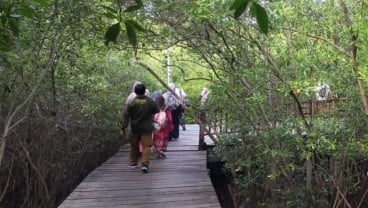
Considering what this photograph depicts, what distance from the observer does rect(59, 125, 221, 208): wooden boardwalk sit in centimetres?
592

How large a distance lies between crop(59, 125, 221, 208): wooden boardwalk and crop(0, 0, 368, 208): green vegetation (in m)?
0.57

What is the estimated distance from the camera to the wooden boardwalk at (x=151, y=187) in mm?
5918

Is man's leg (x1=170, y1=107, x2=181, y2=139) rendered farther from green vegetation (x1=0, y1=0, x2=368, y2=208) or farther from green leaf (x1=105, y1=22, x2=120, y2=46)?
green leaf (x1=105, y1=22, x2=120, y2=46)

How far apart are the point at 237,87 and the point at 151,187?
199cm

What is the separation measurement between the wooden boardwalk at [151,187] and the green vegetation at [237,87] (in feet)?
1.88

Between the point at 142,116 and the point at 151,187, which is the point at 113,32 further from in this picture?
the point at 142,116

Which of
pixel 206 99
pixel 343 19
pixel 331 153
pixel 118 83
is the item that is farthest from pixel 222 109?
pixel 118 83

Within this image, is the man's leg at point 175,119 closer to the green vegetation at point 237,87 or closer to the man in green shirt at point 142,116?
the green vegetation at point 237,87

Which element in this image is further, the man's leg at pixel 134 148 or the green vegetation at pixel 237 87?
the man's leg at pixel 134 148

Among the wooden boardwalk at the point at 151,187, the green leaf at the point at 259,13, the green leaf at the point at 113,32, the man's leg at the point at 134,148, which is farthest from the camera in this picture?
the man's leg at the point at 134,148

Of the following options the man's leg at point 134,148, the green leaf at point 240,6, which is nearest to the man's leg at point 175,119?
the man's leg at point 134,148

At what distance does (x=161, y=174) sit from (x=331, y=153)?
307 cm

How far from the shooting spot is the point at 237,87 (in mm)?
5629

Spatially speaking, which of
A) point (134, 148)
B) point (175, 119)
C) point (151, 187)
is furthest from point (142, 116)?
point (175, 119)
